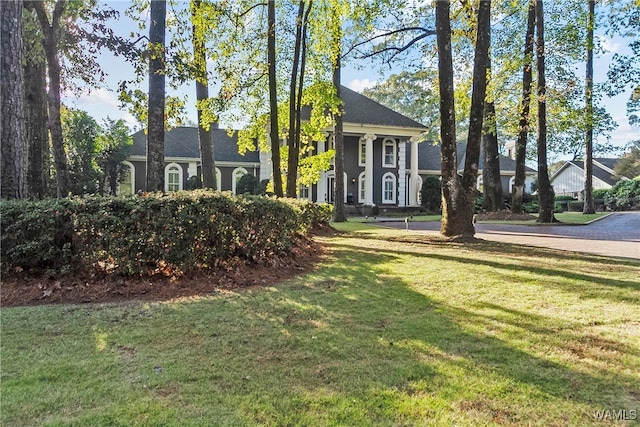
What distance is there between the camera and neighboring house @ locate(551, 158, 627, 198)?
47.6m

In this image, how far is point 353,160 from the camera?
95.3 feet

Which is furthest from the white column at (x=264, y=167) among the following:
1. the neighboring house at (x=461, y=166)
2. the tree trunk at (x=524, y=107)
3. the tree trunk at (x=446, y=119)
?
the tree trunk at (x=446, y=119)

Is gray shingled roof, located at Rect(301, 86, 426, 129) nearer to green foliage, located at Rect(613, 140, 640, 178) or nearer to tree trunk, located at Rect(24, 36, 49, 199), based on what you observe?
tree trunk, located at Rect(24, 36, 49, 199)

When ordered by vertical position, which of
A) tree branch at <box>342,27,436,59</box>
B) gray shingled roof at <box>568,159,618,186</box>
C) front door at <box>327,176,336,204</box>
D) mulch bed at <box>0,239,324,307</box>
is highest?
tree branch at <box>342,27,436,59</box>

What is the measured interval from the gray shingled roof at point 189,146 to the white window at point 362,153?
25.0 feet

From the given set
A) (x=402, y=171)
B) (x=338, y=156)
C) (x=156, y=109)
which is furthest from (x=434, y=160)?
(x=156, y=109)

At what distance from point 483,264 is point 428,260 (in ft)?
3.05

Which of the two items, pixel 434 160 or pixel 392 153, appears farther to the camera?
pixel 434 160

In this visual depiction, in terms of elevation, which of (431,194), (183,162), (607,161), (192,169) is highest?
(607,161)

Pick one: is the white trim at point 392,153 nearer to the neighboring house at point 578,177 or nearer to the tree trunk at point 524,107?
the tree trunk at point 524,107

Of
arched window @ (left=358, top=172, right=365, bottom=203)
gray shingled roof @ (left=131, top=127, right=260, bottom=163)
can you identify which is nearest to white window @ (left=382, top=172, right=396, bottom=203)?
arched window @ (left=358, top=172, right=365, bottom=203)

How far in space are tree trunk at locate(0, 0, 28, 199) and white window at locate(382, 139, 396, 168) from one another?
2570 centimetres

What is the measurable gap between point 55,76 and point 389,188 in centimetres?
2323

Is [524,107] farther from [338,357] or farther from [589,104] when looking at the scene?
[338,357]
